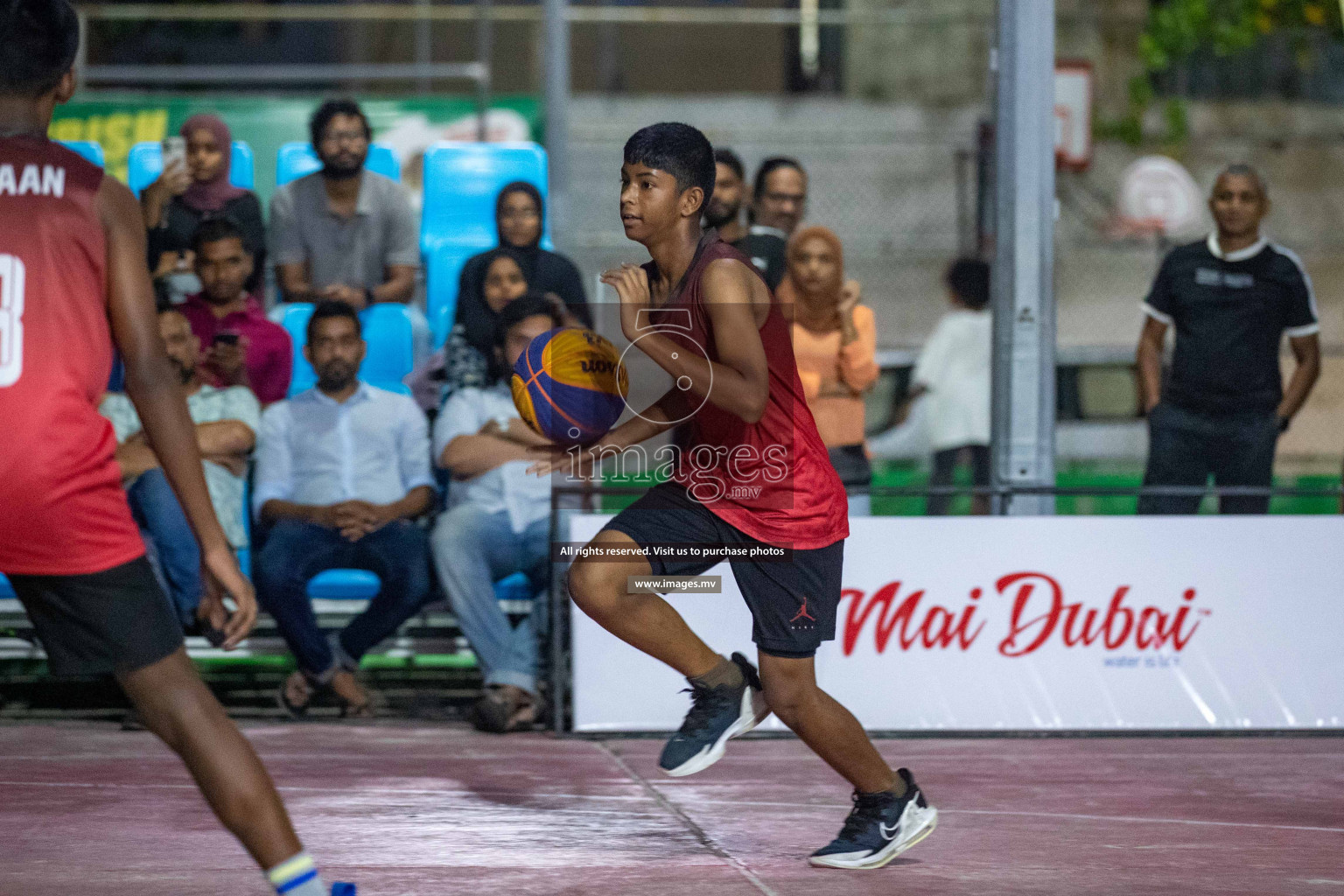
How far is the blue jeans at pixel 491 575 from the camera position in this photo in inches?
278

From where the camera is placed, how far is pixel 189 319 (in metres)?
7.98

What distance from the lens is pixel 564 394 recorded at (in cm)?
505

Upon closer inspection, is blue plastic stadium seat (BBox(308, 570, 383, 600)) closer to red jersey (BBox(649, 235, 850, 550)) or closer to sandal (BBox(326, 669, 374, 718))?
sandal (BBox(326, 669, 374, 718))

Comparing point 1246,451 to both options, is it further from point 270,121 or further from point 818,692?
point 270,121

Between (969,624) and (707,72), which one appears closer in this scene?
(969,624)

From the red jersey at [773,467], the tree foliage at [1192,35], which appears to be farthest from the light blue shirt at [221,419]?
the tree foliage at [1192,35]

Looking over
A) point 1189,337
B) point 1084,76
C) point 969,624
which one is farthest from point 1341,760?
point 1084,76

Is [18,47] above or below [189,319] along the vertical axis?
above

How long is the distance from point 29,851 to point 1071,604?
4.20 meters

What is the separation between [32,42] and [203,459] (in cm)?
431

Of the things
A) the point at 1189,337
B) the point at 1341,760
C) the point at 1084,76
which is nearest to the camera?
the point at 1341,760

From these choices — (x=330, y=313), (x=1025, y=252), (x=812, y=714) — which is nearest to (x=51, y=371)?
(x=812, y=714)

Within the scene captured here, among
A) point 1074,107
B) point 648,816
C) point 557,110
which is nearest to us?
point 648,816

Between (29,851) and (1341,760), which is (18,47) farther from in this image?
(1341,760)
